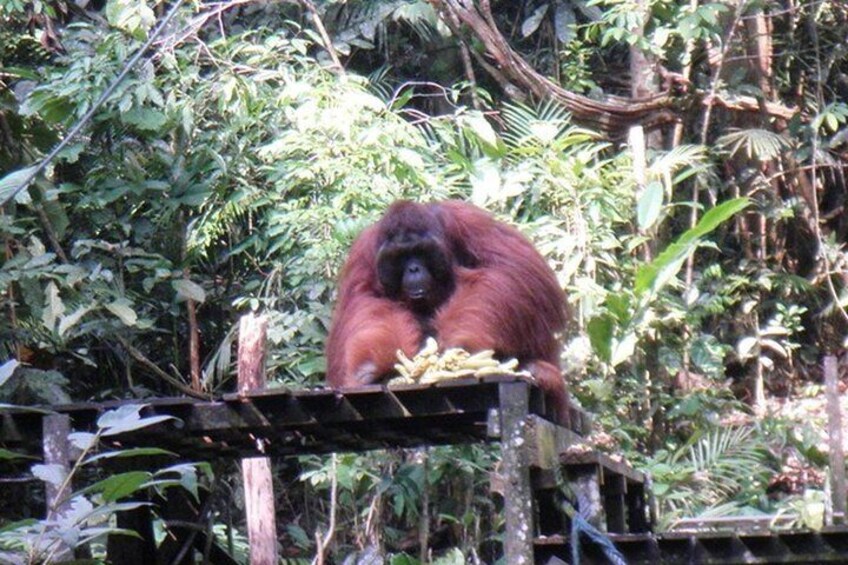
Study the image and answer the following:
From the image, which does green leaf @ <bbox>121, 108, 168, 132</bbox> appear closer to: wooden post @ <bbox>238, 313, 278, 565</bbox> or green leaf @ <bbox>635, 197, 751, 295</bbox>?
wooden post @ <bbox>238, 313, 278, 565</bbox>

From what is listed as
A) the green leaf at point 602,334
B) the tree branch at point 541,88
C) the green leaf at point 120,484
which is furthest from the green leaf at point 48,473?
the tree branch at point 541,88

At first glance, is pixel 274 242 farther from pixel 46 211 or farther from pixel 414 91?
pixel 414 91

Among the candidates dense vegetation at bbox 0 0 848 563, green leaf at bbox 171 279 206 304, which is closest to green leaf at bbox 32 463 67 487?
dense vegetation at bbox 0 0 848 563

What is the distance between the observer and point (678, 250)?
5.71 meters

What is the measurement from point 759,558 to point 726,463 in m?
2.60

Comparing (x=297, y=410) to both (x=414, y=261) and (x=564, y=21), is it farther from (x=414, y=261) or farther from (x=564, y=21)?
(x=564, y=21)

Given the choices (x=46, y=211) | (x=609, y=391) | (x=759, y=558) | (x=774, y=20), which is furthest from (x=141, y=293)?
(x=774, y=20)

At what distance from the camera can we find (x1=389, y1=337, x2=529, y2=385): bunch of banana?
4059 mm

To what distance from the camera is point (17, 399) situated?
5355mm

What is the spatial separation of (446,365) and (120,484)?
177cm

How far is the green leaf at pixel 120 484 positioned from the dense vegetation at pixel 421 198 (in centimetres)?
253

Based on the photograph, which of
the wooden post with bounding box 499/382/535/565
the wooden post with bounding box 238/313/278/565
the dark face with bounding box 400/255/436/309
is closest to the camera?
the wooden post with bounding box 499/382/535/565

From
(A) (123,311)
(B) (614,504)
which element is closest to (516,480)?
(B) (614,504)

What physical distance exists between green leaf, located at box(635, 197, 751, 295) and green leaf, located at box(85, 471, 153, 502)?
11.2 ft
